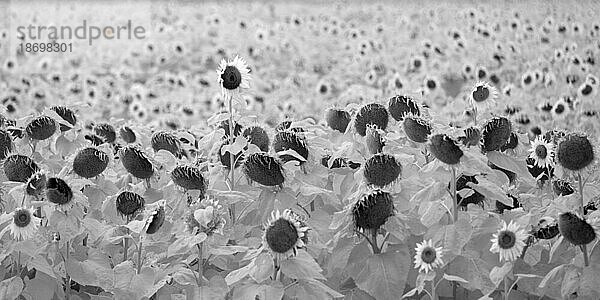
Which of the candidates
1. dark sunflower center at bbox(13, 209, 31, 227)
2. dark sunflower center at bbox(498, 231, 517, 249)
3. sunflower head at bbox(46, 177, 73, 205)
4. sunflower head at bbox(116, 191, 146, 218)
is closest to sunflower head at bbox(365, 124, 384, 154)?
dark sunflower center at bbox(498, 231, 517, 249)

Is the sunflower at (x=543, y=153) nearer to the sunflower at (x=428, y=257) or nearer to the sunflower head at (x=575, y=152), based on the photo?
the sunflower head at (x=575, y=152)

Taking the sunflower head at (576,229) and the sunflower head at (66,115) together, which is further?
the sunflower head at (66,115)

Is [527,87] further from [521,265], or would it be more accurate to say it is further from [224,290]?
[224,290]

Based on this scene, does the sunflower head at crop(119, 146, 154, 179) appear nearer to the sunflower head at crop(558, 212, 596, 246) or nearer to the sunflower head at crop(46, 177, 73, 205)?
the sunflower head at crop(46, 177, 73, 205)

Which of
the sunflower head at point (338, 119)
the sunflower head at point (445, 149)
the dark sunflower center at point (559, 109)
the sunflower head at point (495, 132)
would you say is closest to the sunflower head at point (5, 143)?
the sunflower head at point (338, 119)

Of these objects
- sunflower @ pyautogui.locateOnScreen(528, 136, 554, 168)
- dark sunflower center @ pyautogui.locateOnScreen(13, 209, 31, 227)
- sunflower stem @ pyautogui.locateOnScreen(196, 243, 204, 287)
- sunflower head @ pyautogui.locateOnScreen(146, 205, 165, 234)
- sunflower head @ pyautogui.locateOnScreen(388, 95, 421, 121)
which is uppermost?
sunflower head @ pyautogui.locateOnScreen(388, 95, 421, 121)

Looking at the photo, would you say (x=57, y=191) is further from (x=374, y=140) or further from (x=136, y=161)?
(x=374, y=140)

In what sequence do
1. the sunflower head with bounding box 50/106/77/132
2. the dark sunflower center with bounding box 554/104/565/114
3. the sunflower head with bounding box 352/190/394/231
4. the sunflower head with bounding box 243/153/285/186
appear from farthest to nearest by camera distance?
the dark sunflower center with bounding box 554/104/565/114
the sunflower head with bounding box 50/106/77/132
the sunflower head with bounding box 243/153/285/186
the sunflower head with bounding box 352/190/394/231
